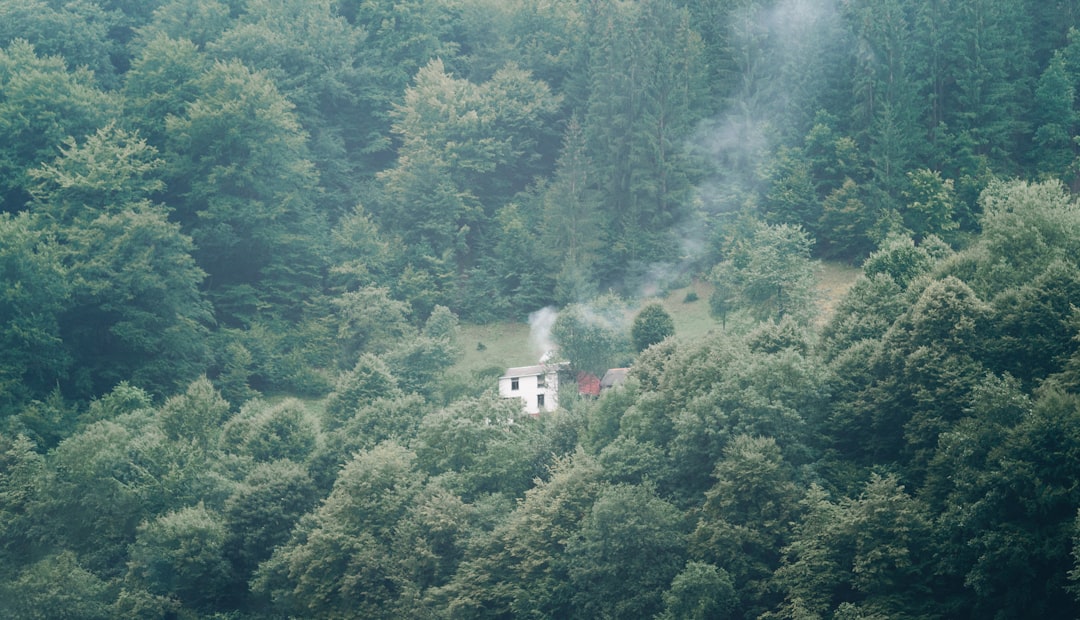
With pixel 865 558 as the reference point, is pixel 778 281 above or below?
above

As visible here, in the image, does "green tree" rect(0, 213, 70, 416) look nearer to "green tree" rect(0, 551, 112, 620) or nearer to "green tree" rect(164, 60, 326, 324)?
"green tree" rect(164, 60, 326, 324)

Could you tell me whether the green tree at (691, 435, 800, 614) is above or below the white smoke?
below

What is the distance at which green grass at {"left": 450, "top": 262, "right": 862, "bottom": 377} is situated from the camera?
89.9m

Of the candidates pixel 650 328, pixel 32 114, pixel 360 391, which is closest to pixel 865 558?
pixel 650 328

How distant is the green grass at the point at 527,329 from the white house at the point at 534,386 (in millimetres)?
2343

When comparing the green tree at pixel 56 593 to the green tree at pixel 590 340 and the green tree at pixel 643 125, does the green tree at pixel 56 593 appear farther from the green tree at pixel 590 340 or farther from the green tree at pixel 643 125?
the green tree at pixel 643 125

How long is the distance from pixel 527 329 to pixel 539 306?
1.79 m

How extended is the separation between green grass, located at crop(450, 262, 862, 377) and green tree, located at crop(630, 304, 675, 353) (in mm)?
2308

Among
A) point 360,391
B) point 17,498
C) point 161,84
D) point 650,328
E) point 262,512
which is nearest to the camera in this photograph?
point 262,512

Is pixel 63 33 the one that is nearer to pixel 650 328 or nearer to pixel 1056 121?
pixel 650 328

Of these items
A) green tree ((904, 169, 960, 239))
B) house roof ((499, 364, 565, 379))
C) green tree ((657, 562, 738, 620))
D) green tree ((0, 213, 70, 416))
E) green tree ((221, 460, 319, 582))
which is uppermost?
green tree ((904, 169, 960, 239))

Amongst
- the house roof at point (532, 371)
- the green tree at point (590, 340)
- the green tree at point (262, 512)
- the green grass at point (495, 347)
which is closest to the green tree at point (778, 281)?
the green tree at point (590, 340)

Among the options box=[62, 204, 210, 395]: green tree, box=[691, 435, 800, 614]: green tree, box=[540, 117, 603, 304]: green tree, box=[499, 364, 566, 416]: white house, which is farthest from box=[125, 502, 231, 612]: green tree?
box=[540, 117, 603, 304]: green tree

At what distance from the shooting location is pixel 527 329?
10094 centimetres
